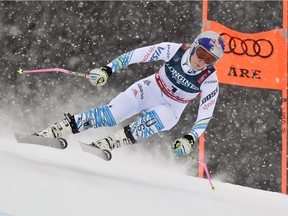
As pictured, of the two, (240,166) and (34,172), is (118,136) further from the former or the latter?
(240,166)

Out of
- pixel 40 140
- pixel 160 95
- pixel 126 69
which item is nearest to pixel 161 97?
pixel 160 95

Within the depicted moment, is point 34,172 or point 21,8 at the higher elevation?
point 21,8

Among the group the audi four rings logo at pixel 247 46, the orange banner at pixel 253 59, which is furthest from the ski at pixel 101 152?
the audi four rings logo at pixel 247 46

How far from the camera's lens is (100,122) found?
3.84 m

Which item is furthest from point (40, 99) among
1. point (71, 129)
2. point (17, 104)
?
point (71, 129)

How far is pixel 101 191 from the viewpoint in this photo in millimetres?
2996

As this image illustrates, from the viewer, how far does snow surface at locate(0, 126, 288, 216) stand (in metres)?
2.51

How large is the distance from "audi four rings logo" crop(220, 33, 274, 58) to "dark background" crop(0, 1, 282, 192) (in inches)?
4.6

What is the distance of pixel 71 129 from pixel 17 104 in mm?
1666

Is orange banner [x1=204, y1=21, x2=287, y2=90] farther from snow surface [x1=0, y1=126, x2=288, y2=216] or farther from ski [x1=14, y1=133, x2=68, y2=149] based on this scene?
ski [x1=14, y1=133, x2=68, y2=149]

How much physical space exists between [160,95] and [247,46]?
79.7 inches

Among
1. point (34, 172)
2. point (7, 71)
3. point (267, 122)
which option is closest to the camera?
point (34, 172)

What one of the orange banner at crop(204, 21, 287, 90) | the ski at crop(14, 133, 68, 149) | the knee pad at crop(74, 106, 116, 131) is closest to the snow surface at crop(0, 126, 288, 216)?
the ski at crop(14, 133, 68, 149)

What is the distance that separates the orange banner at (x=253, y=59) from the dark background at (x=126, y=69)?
77 mm
